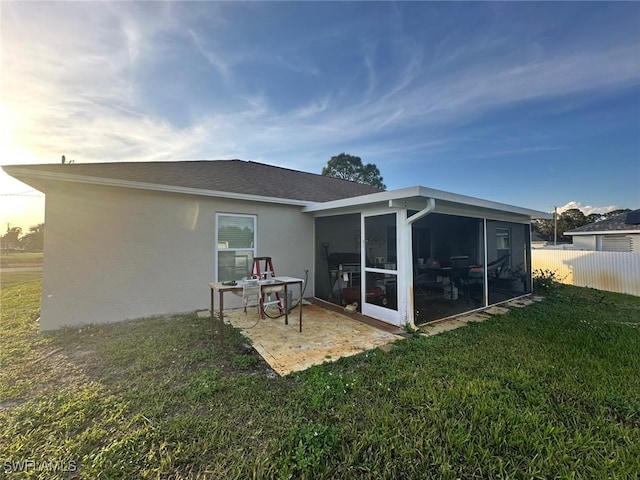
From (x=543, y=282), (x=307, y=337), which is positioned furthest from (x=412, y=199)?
(x=543, y=282)

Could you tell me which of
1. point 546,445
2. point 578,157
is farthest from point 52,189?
point 578,157

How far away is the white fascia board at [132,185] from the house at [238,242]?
2 cm

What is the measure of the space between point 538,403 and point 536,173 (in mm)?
14645

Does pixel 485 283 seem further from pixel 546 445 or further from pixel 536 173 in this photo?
pixel 536 173

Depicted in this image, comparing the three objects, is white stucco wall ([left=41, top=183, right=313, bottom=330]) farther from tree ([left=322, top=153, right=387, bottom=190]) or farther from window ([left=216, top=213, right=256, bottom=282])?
tree ([left=322, top=153, right=387, bottom=190])

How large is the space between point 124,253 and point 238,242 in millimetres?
2218

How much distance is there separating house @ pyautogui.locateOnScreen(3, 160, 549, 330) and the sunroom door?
0.02m

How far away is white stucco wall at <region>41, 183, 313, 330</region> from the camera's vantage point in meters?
4.51

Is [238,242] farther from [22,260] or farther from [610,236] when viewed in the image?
[610,236]

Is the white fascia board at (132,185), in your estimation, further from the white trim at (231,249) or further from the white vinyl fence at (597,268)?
the white vinyl fence at (597,268)

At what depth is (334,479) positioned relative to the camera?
1.69 meters

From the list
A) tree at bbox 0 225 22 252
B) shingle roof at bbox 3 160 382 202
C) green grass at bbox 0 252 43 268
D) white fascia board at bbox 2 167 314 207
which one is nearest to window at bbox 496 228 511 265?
shingle roof at bbox 3 160 382 202

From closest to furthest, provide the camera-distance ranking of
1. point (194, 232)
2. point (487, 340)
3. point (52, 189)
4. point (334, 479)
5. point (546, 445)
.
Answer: point (334, 479) < point (546, 445) < point (487, 340) < point (52, 189) < point (194, 232)

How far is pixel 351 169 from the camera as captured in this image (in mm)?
23781
